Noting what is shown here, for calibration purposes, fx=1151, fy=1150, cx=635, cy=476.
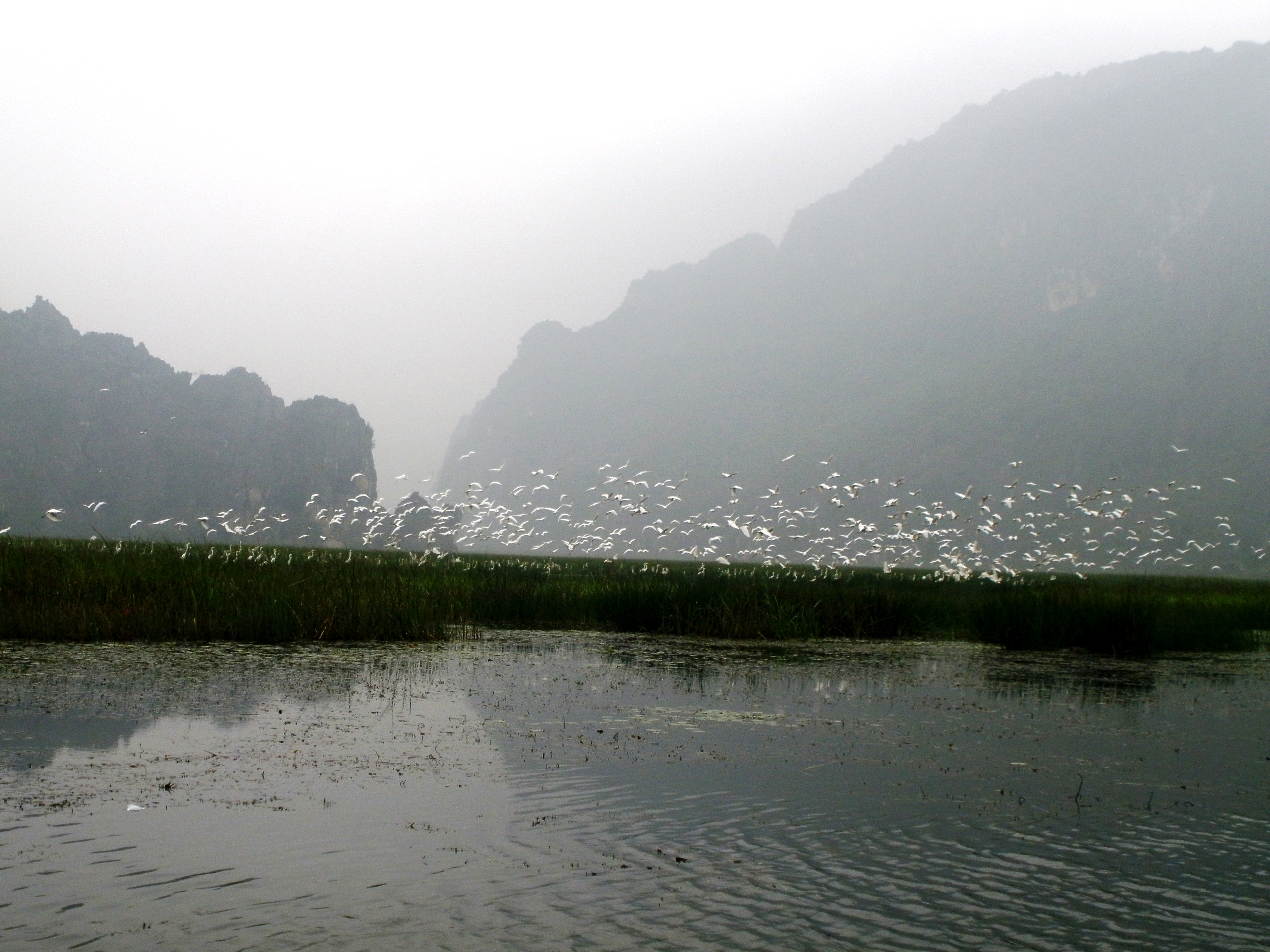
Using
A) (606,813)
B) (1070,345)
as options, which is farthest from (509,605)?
(1070,345)

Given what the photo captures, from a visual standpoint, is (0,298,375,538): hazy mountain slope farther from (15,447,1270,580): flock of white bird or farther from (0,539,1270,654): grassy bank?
(0,539,1270,654): grassy bank

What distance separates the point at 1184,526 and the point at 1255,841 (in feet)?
359

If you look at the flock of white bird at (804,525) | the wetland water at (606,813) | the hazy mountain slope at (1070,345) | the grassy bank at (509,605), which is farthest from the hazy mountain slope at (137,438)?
the wetland water at (606,813)

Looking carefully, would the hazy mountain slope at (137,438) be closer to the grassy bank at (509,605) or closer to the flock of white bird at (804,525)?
the flock of white bird at (804,525)

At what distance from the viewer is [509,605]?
16859 millimetres

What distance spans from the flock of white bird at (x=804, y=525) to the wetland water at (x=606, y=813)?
7144 mm

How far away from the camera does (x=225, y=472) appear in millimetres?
128500

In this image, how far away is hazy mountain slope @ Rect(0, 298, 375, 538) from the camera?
388 feet

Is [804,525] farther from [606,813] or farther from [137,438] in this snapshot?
[606,813]

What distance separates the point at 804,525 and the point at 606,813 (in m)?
126

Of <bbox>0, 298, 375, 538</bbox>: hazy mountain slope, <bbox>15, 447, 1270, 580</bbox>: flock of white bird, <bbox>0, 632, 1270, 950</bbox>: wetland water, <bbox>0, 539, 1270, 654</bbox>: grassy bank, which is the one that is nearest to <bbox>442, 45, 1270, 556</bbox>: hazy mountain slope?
<bbox>15, 447, 1270, 580</bbox>: flock of white bird

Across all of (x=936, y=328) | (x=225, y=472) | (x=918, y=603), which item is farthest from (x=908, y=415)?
(x=918, y=603)

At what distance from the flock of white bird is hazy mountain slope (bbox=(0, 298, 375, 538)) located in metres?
4.04

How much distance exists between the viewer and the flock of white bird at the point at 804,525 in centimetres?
2230
